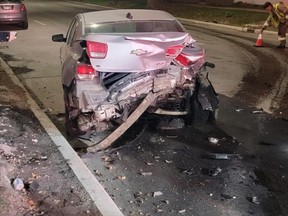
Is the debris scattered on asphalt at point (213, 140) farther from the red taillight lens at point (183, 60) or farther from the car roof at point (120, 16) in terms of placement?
the car roof at point (120, 16)

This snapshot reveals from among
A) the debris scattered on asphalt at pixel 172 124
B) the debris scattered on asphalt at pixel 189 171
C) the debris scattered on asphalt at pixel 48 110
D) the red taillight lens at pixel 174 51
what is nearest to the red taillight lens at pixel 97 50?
the red taillight lens at pixel 174 51

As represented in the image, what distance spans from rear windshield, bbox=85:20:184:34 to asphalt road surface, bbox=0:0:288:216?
132 cm

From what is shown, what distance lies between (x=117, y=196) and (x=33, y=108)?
3.40m

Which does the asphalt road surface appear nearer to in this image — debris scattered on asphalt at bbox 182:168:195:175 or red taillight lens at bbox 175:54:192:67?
debris scattered on asphalt at bbox 182:168:195:175

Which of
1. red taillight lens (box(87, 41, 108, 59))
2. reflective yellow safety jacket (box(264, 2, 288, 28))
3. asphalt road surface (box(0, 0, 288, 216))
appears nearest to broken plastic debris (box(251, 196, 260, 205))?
asphalt road surface (box(0, 0, 288, 216))

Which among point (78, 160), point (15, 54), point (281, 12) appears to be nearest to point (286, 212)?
point (78, 160)

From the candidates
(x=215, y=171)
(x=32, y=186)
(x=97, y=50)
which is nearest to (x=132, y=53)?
(x=97, y=50)

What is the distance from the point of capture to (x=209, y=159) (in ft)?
18.2

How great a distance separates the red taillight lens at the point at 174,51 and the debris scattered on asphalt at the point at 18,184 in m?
2.50

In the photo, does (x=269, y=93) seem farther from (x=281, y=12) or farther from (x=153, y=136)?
(x=281, y=12)

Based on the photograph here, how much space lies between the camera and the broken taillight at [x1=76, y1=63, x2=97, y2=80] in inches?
225

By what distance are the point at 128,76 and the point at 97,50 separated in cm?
52

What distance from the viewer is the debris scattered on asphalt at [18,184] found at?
443cm

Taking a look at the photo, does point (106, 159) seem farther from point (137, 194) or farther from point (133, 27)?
point (133, 27)
